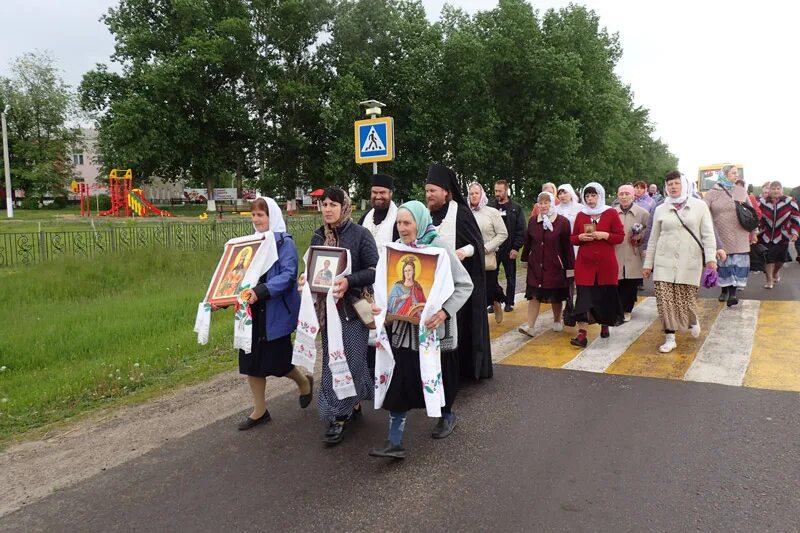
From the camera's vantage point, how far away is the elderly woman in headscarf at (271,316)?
15.0 ft

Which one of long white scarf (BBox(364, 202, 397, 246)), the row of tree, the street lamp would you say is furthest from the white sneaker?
the street lamp

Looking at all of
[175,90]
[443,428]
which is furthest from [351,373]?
[175,90]

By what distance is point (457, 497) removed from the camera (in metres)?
3.42

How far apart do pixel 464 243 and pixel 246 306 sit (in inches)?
80.2

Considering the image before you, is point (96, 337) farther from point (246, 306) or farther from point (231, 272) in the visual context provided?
point (246, 306)

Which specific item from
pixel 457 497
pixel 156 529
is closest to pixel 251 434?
pixel 156 529

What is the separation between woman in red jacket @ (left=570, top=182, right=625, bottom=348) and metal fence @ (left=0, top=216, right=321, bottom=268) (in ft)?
33.4

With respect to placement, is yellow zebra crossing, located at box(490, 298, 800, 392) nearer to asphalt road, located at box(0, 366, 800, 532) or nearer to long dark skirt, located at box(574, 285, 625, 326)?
long dark skirt, located at box(574, 285, 625, 326)

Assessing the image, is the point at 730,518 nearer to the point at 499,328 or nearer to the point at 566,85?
the point at 499,328

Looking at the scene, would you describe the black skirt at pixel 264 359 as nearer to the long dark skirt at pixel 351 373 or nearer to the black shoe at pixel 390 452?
the long dark skirt at pixel 351 373

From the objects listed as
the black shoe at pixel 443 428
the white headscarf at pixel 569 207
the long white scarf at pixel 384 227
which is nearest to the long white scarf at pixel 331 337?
the black shoe at pixel 443 428

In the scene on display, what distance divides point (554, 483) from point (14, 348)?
6668 mm

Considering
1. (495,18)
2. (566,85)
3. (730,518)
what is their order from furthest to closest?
(495,18)
(566,85)
(730,518)

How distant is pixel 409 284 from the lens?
12.8 ft
